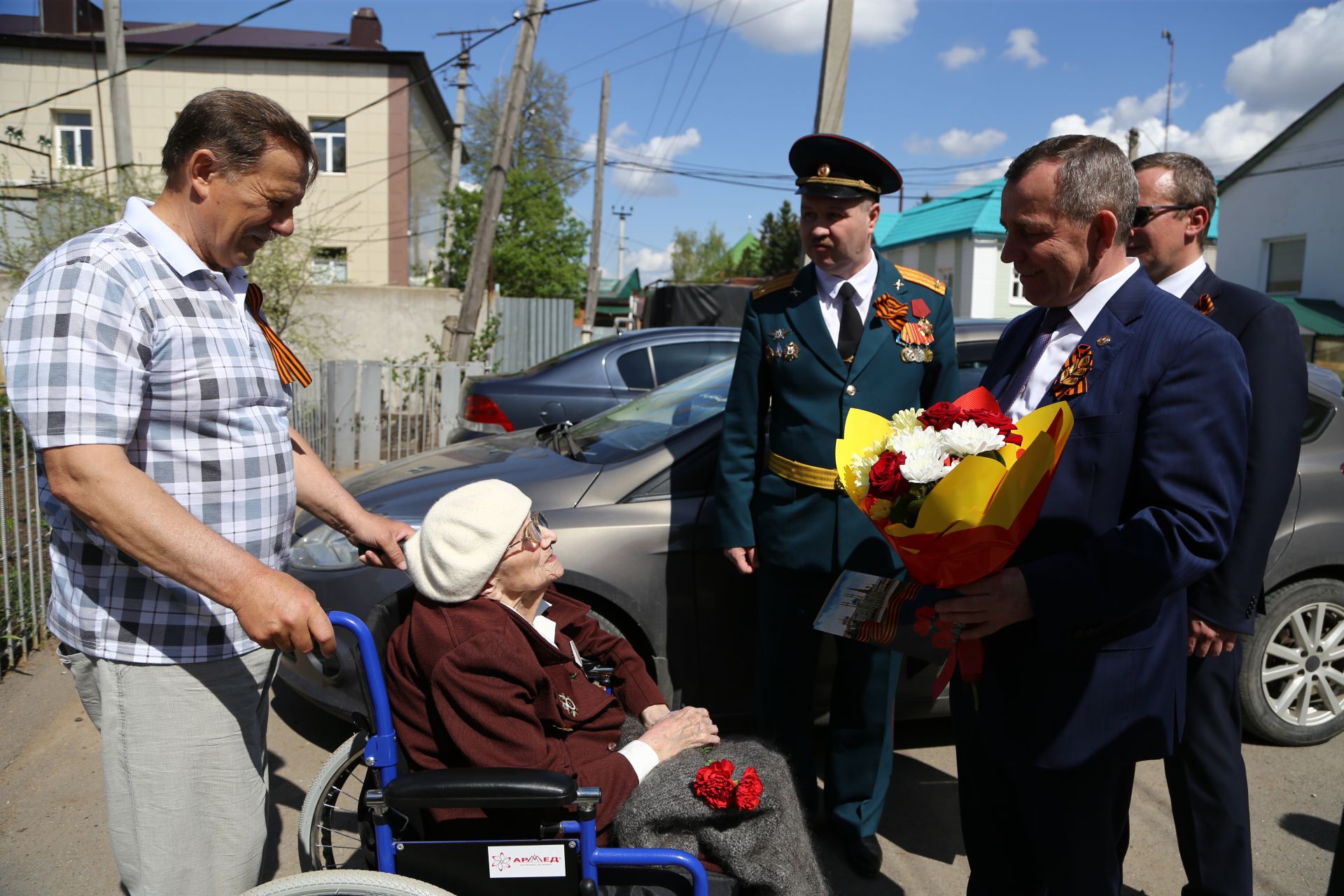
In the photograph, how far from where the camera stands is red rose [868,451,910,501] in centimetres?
180

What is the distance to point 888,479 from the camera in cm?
180

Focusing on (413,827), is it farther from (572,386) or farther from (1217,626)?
(572,386)

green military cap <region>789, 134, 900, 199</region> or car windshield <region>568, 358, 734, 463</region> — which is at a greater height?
green military cap <region>789, 134, 900, 199</region>

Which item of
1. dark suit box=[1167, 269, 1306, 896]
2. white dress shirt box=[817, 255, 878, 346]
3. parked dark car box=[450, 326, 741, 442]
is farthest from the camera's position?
parked dark car box=[450, 326, 741, 442]

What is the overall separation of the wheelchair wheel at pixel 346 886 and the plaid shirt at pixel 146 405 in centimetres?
47

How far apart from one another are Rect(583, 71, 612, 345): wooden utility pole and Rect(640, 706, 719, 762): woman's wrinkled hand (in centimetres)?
2397

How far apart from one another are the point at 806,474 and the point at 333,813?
1.72 metres

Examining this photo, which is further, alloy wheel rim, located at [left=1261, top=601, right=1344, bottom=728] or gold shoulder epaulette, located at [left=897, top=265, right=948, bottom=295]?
alloy wheel rim, located at [left=1261, top=601, right=1344, bottom=728]

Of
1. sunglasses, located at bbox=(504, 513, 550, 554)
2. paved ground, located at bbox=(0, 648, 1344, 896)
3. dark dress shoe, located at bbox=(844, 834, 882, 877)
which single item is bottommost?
paved ground, located at bbox=(0, 648, 1344, 896)

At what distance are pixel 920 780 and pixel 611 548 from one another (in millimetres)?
1573

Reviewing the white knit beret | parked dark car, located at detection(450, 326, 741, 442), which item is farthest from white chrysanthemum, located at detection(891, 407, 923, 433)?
parked dark car, located at detection(450, 326, 741, 442)

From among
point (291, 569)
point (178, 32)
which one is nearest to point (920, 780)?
point (291, 569)

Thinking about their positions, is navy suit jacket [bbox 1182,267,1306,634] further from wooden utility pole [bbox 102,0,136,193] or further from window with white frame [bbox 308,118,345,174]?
window with white frame [bbox 308,118,345,174]

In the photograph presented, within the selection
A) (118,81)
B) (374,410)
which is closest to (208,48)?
(118,81)
